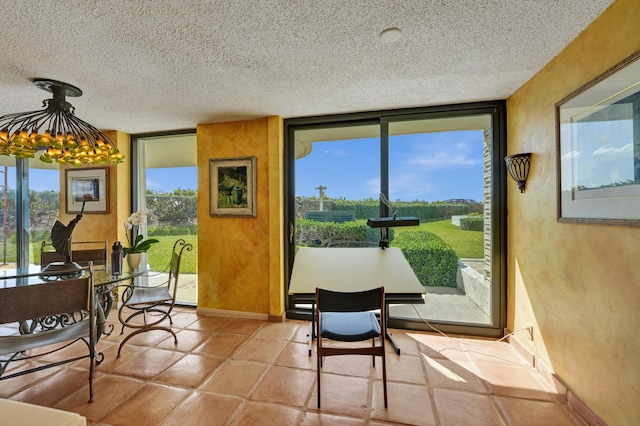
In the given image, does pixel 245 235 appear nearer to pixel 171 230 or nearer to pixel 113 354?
pixel 171 230

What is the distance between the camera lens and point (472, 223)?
117 inches

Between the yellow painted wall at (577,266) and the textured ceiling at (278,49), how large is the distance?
168mm

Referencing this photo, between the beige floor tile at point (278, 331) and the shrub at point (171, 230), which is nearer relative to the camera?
the beige floor tile at point (278, 331)

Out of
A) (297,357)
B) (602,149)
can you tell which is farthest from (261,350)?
(602,149)

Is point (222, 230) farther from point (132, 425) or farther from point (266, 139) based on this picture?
point (132, 425)

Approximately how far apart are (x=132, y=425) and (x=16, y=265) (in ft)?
13.2

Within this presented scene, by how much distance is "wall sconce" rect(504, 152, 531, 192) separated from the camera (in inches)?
90.4

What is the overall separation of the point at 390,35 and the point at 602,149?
1.40 meters

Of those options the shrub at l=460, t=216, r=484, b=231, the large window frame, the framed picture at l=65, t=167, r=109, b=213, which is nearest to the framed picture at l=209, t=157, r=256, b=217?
the large window frame

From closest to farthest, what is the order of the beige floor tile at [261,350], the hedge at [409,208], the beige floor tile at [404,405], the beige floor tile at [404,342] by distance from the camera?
1. the beige floor tile at [404,405]
2. the beige floor tile at [261,350]
3. the beige floor tile at [404,342]
4. the hedge at [409,208]

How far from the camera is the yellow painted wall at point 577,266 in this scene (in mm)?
1448

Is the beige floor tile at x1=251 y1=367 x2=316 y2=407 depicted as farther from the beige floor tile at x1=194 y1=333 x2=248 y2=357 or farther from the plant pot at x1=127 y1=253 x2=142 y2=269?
the plant pot at x1=127 y1=253 x2=142 y2=269

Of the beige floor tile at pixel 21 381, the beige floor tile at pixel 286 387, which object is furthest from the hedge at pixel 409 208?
the beige floor tile at pixel 21 381

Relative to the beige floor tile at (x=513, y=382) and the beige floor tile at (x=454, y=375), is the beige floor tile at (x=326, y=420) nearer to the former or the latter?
the beige floor tile at (x=454, y=375)
